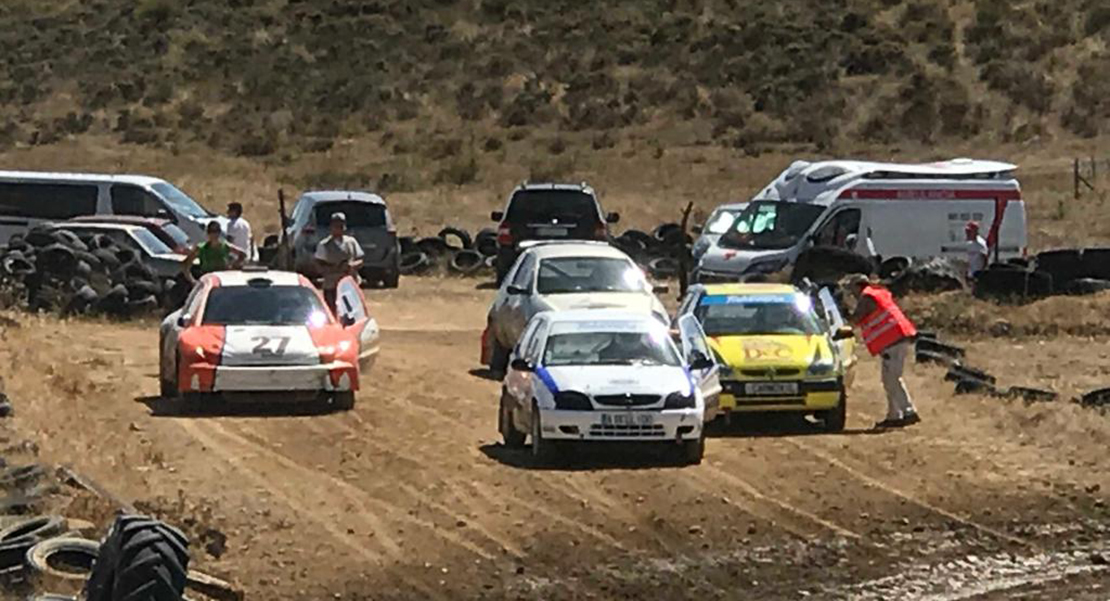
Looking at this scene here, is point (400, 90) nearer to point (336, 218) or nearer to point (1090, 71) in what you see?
point (1090, 71)

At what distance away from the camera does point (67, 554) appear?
42.4 feet

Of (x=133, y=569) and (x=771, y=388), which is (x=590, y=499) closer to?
(x=771, y=388)

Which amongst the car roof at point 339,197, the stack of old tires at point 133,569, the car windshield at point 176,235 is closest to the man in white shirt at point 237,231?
the car windshield at point 176,235

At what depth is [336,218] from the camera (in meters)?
25.1

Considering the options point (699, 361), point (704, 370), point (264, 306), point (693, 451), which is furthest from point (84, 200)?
point (693, 451)

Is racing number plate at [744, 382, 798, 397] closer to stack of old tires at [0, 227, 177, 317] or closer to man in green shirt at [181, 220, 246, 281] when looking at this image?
man in green shirt at [181, 220, 246, 281]

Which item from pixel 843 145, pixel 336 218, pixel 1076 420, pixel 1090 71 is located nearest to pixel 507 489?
pixel 1076 420

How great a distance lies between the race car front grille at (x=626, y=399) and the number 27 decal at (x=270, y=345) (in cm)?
405

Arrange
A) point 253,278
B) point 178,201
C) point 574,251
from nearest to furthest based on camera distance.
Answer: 1. point 253,278
2. point 574,251
3. point 178,201

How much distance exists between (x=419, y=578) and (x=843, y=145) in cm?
4653

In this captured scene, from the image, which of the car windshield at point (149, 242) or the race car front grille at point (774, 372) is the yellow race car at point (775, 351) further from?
the car windshield at point (149, 242)

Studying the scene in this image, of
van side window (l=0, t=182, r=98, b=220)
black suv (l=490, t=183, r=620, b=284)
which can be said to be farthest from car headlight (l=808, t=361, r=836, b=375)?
van side window (l=0, t=182, r=98, b=220)

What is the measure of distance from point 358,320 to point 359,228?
45.5ft

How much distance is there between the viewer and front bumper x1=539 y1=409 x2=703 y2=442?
58.3ft
